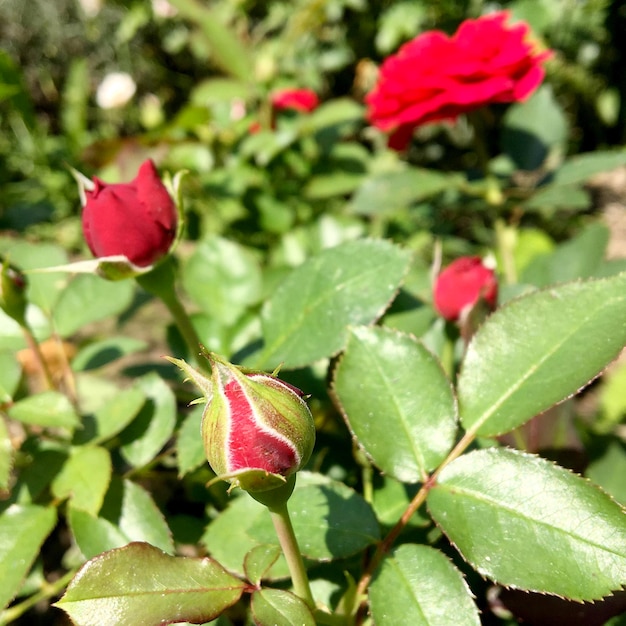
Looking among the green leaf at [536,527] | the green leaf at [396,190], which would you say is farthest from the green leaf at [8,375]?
the green leaf at [396,190]

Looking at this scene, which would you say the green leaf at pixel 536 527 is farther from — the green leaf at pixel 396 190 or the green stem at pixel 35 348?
the green leaf at pixel 396 190

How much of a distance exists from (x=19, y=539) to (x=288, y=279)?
0.27 metres

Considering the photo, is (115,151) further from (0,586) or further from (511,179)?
(0,586)

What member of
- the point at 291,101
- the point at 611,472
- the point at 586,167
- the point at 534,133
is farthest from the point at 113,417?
the point at 291,101

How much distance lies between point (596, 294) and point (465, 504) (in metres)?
0.14

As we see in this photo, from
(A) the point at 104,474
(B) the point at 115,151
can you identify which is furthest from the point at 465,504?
(B) the point at 115,151

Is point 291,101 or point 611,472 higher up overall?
point 291,101

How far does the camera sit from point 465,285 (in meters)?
0.54

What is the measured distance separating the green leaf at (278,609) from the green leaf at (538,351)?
0.15 metres

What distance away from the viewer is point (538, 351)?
39 cm

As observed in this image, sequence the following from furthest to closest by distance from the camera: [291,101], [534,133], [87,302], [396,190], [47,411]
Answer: [291,101]
[534,133]
[396,190]
[87,302]
[47,411]

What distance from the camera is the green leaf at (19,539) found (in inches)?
16.8

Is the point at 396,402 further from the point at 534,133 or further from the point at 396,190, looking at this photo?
the point at 534,133

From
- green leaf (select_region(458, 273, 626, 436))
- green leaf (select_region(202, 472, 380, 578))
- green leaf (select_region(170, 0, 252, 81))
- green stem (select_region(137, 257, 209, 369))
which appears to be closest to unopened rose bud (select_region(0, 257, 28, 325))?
green stem (select_region(137, 257, 209, 369))
